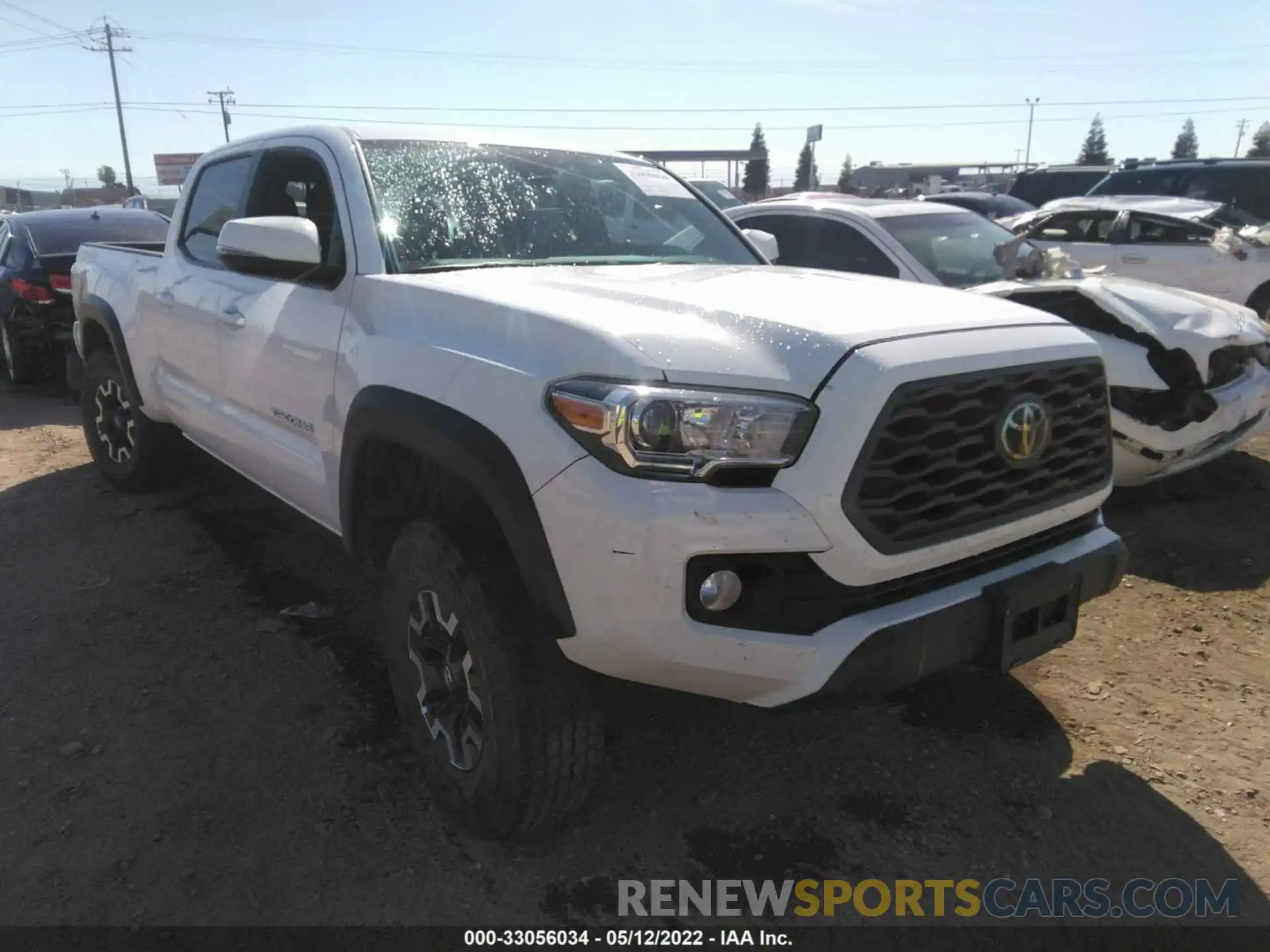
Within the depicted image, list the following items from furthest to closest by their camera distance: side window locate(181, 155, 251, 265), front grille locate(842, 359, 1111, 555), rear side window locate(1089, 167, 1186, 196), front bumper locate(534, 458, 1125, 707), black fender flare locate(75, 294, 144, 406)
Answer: rear side window locate(1089, 167, 1186, 196) < black fender flare locate(75, 294, 144, 406) < side window locate(181, 155, 251, 265) < front grille locate(842, 359, 1111, 555) < front bumper locate(534, 458, 1125, 707)

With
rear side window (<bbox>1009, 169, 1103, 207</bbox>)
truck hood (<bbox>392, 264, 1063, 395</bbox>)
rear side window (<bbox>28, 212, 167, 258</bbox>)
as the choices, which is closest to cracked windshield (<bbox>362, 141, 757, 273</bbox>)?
truck hood (<bbox>392, 264, 1063, 395</bbox>)

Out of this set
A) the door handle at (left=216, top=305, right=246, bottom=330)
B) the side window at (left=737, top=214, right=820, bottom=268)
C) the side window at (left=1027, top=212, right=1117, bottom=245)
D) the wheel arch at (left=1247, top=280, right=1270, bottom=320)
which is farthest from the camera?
the side window at (left=1027, top=212, right=1117, bottom=245)

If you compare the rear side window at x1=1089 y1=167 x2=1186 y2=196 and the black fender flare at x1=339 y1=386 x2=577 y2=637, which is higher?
the rear side window at x1=1089 y1=167 x2=1186 y2=196

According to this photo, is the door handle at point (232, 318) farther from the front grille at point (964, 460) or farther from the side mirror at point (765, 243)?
the front grille at point (964, 460)

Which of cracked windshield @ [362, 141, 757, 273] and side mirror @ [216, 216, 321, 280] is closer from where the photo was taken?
side mirror @ [216, 216, 321, 280]

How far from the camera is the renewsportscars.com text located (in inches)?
93.1

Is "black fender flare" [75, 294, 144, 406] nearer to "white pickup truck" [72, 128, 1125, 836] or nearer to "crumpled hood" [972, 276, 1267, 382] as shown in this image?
"white pickup truck" [72, 128, 1125, 836]

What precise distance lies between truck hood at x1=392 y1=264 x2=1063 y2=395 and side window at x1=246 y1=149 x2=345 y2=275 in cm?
46

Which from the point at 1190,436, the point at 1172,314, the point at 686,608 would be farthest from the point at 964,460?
the point at 1172,314

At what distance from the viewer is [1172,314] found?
4891 mm

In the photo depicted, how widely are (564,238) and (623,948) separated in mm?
2191

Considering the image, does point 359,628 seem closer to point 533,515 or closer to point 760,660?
point 533,515

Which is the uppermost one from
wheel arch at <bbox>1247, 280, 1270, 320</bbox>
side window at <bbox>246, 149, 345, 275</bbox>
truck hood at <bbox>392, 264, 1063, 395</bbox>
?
side window at <bbox>246, 149, 345, 275</bbox>

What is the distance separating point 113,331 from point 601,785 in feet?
12.5
